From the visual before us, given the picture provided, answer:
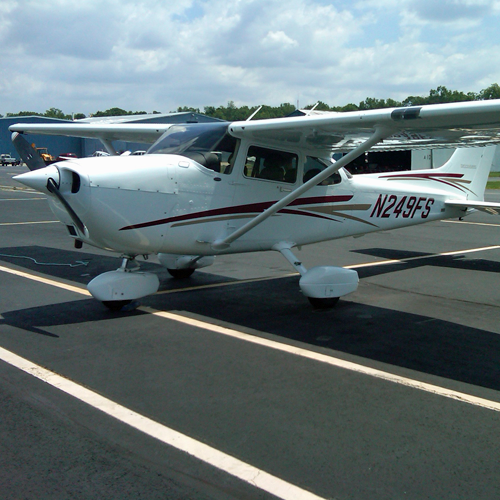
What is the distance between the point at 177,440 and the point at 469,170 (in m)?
8.85

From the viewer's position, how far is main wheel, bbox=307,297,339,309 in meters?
6.66

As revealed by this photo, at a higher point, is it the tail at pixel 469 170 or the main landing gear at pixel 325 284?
the tail at pixel 469 170

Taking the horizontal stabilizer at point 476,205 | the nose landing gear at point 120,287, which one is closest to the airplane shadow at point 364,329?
the nose landing gear at point 120,287

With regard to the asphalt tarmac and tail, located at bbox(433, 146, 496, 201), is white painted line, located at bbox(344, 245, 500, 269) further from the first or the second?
the asphalt tarmac

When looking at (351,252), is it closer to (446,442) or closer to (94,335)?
(94,335)

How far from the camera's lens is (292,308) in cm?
675

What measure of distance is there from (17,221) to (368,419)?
14.5 meters

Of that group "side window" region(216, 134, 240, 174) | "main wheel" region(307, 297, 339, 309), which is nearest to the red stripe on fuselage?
"side window" region(216, 134, 240, 174)

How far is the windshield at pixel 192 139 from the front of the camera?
6387mm

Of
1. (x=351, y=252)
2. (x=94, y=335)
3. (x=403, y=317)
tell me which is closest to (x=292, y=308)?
(x=403, y=317)

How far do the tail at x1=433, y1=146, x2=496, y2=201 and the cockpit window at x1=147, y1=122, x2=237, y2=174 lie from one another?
16.2ft

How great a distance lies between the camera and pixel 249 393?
409cm

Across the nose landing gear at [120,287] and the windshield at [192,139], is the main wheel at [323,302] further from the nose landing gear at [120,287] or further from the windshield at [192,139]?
the windshield at [192,139]

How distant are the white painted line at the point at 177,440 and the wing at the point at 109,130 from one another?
177 inches
